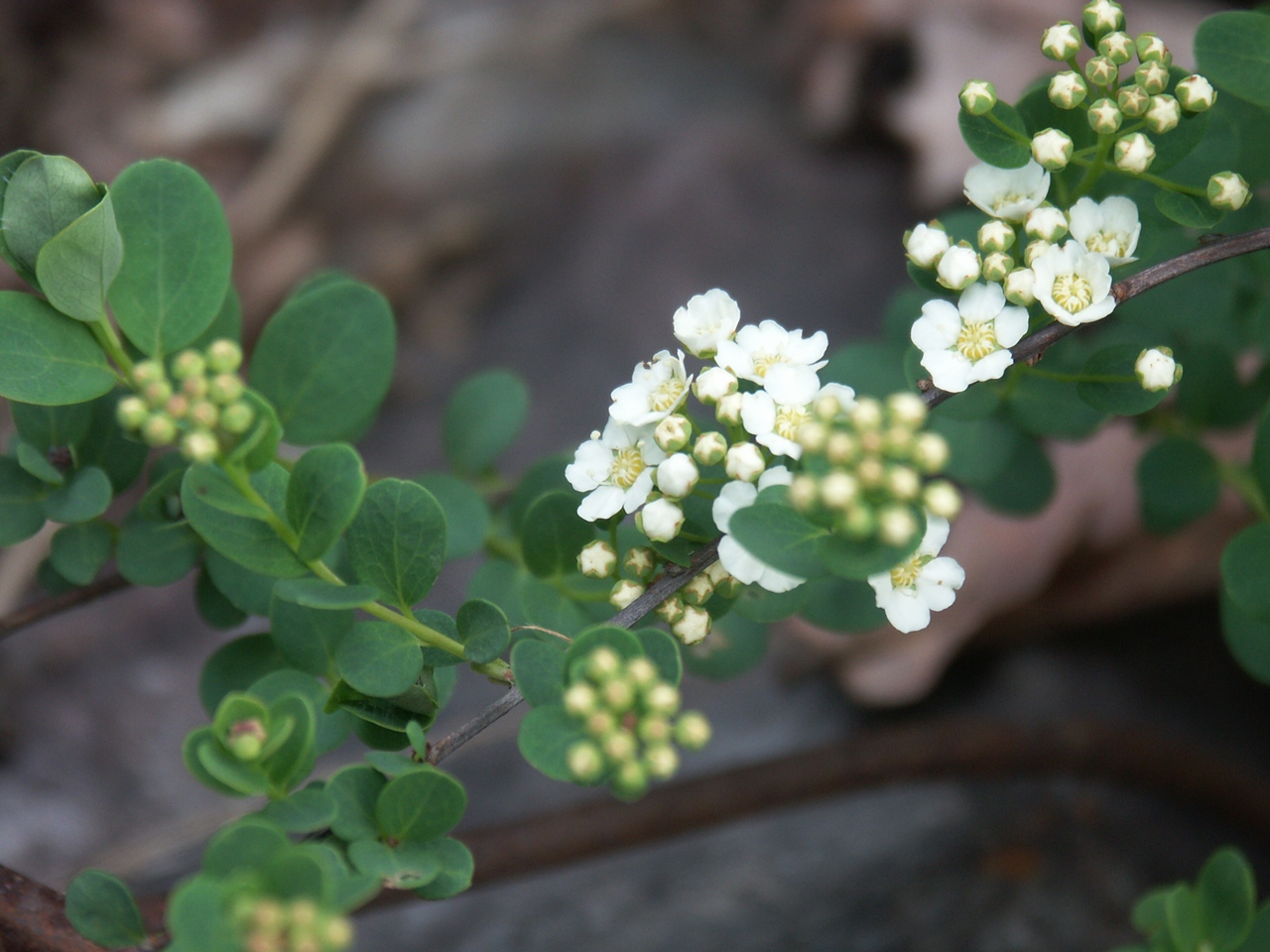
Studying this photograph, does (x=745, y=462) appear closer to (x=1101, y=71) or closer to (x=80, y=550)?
(x=1101, y=71)

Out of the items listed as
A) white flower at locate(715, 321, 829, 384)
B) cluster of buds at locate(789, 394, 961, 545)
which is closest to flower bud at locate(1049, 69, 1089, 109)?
white flower at locate(715, 321, 829, 384)

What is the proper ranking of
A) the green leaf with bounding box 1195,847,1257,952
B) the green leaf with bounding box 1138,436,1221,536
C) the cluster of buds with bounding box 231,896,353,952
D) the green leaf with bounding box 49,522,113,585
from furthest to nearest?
the green leaf with bounding box 1138,436,1221,536
the green leaf with bounding box 49,522,113,585
the green leaf with bounding box 1195,847,1257,952
the cluster of buds with bounding box 231,896,353,952

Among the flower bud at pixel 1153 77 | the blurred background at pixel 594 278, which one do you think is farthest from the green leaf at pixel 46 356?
the blurred background at pixel 594 278

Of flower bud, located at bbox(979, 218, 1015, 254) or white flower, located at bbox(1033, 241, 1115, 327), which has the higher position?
flower bud, located at bbox(979, 218, 1015, 254)

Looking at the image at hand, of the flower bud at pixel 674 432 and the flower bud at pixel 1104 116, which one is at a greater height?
the flower bud at pixel 1104 116

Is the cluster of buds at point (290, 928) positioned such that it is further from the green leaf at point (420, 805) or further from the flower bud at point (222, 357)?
the flower bud at point (222, 357)

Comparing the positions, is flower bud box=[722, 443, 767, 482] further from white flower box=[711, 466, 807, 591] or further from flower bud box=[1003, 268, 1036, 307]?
flower bud box=[1003, 268, 1036, 307]

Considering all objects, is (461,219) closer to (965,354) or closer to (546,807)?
(546,807)

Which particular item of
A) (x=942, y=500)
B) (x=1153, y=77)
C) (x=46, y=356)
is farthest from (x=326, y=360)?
(x=1153, y=77)
